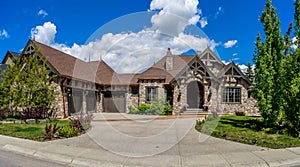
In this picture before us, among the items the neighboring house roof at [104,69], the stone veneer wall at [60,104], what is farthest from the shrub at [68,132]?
the neighboring house roof at [104,69]

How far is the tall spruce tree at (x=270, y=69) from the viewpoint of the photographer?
9.90 metres

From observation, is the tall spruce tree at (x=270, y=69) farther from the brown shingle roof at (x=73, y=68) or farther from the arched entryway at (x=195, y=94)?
the brown shingle roof at (x=73, y=68)

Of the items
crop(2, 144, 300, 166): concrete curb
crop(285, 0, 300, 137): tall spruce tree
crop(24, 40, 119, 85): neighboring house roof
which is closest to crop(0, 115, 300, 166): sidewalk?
crop(2, 144, 300, 166): concrete curb

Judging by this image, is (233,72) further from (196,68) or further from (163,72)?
(163,72)

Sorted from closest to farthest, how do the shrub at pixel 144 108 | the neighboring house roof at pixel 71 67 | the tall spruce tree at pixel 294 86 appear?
the tall spruce tree at pixel 294 86, the neighboring house roof at pixel 71 67, the shrub at pixel 144 108

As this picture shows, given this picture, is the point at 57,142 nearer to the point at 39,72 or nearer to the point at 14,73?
the point at 39,72

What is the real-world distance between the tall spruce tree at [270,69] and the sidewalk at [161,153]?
139 inches

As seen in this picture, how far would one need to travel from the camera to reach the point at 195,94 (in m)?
20.1

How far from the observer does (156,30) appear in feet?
27.7

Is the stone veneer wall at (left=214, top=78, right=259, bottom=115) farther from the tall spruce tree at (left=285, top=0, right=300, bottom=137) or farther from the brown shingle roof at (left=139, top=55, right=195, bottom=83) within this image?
the tall spruce tree at (left=285, top=0, right=300, bottom=137)

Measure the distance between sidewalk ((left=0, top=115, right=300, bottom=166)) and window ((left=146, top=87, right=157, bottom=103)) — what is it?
40.0 ft

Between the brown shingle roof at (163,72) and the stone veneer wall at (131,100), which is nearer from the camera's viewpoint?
the brown shingle roof at (163,72)

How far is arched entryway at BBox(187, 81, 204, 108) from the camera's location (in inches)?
768

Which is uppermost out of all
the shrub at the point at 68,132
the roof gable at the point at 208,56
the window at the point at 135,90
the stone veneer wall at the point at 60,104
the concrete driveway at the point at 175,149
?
the roof gable at the point at 208,56
